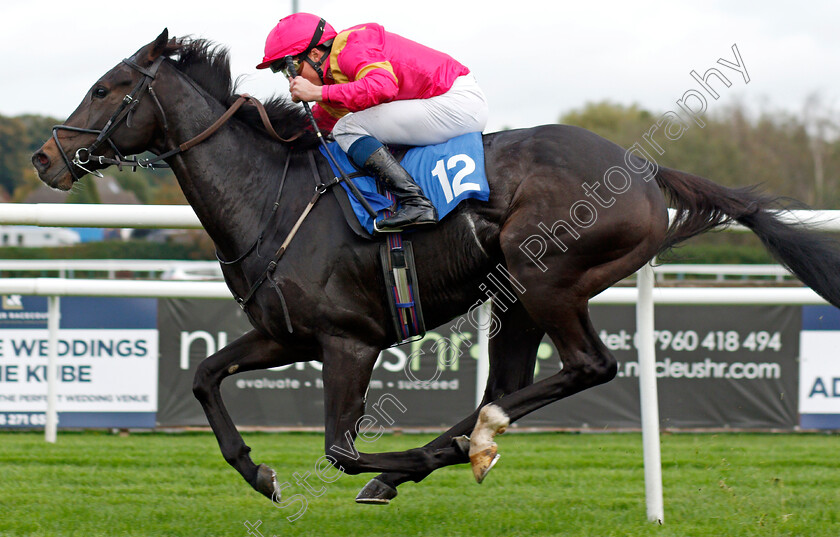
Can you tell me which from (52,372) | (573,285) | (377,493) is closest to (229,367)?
(377,493)

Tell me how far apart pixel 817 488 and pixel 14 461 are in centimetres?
422

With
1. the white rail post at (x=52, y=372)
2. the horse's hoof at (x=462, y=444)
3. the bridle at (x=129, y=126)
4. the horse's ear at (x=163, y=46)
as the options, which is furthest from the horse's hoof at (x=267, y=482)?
the white rail post at (x=52, y=372)

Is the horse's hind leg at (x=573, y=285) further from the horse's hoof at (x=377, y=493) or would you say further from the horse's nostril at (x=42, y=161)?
the horse's nostril at (x=42, y=161)

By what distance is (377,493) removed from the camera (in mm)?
3463

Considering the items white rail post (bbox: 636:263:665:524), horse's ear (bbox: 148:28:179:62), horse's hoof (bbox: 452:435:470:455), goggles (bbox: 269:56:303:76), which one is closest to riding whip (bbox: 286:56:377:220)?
goggles (bbox: 269:56:303:76)

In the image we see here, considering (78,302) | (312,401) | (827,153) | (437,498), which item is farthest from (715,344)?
(827,153)

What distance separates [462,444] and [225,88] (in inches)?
66.0

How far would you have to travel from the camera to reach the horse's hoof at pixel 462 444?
339 centimetres

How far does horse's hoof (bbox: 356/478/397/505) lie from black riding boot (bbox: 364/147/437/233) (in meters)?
0.99

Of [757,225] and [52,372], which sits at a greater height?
[757,225]

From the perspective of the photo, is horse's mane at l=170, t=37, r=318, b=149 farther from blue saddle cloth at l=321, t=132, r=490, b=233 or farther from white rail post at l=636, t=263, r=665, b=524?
white rail post at l=636, t=263, r=665, b=524

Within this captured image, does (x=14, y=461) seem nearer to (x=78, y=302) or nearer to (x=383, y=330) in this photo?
(x=78, y=302)

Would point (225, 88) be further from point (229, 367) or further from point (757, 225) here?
point (757, 225)

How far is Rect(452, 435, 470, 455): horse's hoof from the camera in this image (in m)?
3.39
